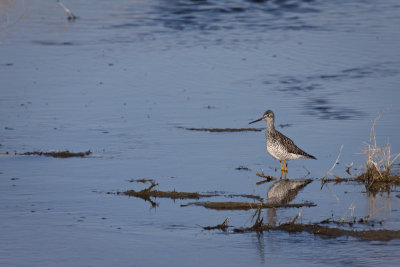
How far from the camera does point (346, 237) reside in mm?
9242

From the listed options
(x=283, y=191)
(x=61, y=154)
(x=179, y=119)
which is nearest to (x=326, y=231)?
(x=283, y=191)

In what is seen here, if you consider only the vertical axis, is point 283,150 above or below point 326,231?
above

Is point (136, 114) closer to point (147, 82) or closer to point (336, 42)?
point (147, 82)

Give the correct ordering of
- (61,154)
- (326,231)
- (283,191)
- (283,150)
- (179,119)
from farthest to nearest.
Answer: (179,119)
(61,154)
(283,150)
(283,191)
(326,231)

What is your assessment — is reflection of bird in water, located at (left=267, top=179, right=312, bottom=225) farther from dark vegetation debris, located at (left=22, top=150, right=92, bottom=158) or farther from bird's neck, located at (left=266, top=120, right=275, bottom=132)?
dark vegetation debris, located at (left=22, top=150, right=92, bottom=158)

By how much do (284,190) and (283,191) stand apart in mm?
59

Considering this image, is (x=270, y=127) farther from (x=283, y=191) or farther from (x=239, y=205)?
(x=239, y=205)

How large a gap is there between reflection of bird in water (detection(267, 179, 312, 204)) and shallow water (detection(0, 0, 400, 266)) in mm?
152

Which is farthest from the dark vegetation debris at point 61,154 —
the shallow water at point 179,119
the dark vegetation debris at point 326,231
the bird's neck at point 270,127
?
the dark vegetation debris at point 326,231

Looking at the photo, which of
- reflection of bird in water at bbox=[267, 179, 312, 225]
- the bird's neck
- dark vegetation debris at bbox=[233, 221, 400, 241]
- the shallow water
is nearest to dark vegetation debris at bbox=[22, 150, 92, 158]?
the shallow water

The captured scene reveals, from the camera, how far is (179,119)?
1662 centimetres

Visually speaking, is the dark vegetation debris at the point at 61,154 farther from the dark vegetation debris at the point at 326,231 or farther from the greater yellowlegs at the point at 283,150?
the dark vegetation debris at the point at 326,231

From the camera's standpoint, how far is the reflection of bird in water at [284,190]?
11203 millimetres

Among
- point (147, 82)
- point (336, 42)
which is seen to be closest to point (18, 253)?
point (147, 82)
